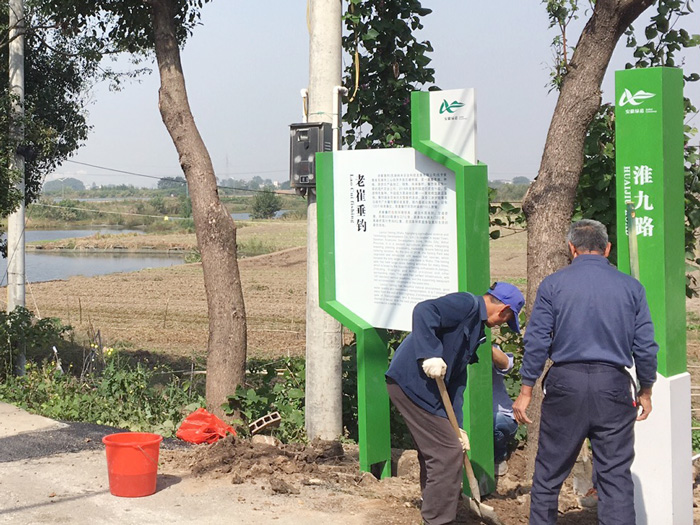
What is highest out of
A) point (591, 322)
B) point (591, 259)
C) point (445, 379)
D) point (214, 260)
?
point (591, 259)

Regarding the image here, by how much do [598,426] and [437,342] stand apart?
972mm

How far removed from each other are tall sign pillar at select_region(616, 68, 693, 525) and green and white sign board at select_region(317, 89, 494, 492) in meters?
1.02

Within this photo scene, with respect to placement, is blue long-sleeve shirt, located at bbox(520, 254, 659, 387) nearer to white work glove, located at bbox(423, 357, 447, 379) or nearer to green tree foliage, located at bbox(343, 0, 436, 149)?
white work glove, located at bbox(423, 357, 447, 379)

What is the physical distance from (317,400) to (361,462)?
117 centimetres

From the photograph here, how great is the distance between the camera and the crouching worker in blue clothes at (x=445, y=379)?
5.41m

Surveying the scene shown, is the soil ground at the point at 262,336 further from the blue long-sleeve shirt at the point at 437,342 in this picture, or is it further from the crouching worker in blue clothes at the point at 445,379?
the blue long-sleeve shirt at the point at 437,342

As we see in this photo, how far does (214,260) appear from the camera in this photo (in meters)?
9.14

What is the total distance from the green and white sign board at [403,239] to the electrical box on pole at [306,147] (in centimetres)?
43

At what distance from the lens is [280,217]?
77625 millimetres

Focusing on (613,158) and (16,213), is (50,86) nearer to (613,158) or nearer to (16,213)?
(16,213)

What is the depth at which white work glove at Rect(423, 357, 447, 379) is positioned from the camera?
17.1 feet

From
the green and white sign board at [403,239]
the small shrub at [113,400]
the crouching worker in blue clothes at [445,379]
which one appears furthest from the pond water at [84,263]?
the crouching worker in blue clothes at [445,379]

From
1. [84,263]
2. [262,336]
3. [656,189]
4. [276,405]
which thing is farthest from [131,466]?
[84,263]

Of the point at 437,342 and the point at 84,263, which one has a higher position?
the point at 437,342
